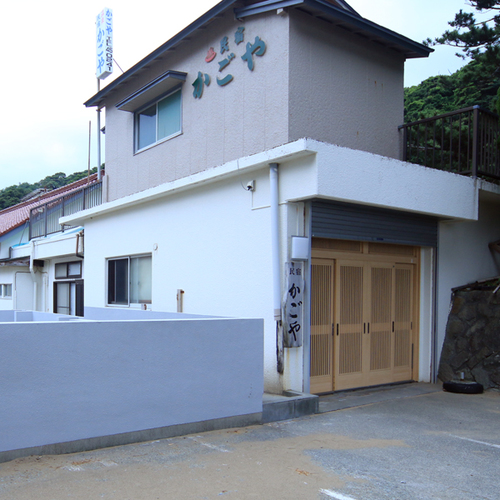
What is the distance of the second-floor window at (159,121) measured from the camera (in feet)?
33.3

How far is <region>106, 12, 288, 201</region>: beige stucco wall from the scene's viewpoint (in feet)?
25.7

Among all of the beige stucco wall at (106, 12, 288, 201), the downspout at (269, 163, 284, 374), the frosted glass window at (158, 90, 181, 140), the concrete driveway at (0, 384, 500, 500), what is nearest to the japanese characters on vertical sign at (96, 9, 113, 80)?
the beige stucco wall at (106, 12, 288, 201)

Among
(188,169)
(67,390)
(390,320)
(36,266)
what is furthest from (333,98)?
(36,266)

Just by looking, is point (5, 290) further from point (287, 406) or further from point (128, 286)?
point (287, 406)

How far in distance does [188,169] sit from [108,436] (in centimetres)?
547

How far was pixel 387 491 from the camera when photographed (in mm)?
4258

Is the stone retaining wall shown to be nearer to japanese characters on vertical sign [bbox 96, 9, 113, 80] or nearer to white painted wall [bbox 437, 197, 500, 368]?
white painted wall [bbox 437, 197, 500, 368]

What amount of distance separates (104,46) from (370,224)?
9450mm

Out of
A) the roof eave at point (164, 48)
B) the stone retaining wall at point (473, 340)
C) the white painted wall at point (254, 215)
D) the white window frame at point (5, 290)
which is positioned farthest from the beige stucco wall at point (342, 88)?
the white window frame at point (5, 290)

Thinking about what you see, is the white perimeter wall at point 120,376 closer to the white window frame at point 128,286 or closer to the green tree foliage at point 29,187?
the white window frame at point 128,286

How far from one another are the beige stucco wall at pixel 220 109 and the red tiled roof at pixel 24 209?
36.1 feet

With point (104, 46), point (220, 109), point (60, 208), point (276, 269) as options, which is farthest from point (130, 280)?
point (104, 46)

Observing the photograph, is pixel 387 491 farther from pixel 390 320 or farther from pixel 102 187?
pixel 102 187

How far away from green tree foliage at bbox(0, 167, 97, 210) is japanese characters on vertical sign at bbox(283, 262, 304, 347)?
85.2 ft
